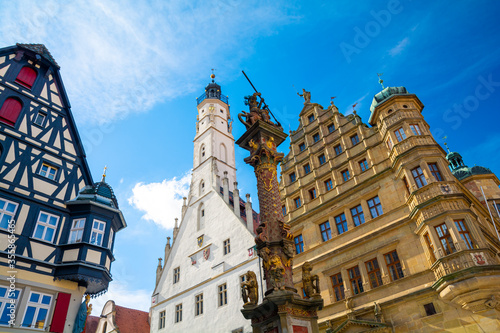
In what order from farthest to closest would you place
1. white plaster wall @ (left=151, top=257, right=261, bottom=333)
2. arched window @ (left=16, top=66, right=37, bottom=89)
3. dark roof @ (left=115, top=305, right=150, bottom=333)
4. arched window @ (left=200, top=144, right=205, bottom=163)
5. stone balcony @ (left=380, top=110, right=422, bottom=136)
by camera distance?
arched window @ (left=200, top=144, right=205, bottom=163)
dark roof @ (left=115, top=305, right=150, bottom=333)
white plaster wall @ (left=151, top=257, right=261, bottom=333)
stone balcony @ (left=380, top=110, right=422, bottom=136)
arched window @ (left=16, top=66, right=37, bottom=89)

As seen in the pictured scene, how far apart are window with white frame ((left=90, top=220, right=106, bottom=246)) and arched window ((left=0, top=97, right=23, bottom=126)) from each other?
6.13 metres

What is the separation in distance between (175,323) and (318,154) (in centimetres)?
1486

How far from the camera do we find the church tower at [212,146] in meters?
30.3

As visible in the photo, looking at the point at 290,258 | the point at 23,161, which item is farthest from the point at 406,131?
the point at 23,161

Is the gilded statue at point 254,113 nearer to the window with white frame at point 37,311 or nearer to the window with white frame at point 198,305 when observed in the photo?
the window with white frame at point 37,311

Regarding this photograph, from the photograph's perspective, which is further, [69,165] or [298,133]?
[298,133]

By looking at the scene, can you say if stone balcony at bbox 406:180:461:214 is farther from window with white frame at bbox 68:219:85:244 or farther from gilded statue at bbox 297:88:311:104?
window with white frame at bbox 68:219:85:244

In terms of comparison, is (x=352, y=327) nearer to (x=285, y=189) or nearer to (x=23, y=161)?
(x=285, y=189)

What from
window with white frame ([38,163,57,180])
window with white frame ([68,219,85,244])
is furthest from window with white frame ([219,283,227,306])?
window with white frame ([38,163,57,180])

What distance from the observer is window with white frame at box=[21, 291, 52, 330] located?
13984mm

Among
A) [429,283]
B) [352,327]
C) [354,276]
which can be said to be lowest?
[352,327]

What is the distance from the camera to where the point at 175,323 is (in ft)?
79.3

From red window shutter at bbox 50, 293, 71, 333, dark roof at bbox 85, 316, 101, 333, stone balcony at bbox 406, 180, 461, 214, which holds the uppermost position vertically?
dark roof at bbox 85, 316, 101, 333

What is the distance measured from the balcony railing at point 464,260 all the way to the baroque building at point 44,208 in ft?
47.5
